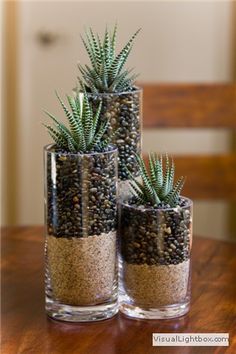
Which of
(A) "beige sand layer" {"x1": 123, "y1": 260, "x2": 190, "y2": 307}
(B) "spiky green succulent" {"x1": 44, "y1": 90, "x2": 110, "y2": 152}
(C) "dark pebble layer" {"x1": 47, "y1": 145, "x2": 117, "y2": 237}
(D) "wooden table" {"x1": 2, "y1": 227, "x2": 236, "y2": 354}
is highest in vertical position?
→ (B) "spiky green succulent" {"x1": 44, "y1": 90, "x2": 110, "y2": 152}

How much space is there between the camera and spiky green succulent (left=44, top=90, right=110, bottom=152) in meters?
1.26

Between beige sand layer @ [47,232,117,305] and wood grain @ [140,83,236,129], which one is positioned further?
wood grain @ [140,83,236,129]

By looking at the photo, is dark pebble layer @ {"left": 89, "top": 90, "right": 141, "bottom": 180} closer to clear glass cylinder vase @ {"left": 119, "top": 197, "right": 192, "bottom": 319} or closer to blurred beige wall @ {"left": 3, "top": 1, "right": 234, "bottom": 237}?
clear glass cylinder vase @ {"left": 119, "top": 197, "right": 192, "bottom": 319}

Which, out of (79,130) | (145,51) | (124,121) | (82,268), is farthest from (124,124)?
(145,51)

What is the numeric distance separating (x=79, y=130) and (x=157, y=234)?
0.59 feet

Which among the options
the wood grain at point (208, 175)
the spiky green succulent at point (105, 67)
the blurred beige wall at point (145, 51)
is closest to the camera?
the spiky green succulent at point (105, 67)

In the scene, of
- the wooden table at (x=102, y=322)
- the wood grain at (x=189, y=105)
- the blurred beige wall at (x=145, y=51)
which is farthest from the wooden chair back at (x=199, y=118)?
the blurred beige wall at (x=145, y=51)

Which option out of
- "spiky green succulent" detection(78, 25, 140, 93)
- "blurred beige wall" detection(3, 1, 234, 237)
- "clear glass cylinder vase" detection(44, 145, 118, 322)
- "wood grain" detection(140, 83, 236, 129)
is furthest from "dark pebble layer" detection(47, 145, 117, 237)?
"blurred beige wall" detection(3, 1, 234, 237)

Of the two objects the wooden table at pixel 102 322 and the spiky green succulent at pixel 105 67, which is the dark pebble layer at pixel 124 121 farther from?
the wooden table at pixel 102 322

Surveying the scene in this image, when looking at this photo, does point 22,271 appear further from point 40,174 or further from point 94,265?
point 40,174

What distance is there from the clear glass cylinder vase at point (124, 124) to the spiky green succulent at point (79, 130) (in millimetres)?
48

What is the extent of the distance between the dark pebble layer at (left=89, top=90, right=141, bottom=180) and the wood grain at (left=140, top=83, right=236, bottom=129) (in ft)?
2.90

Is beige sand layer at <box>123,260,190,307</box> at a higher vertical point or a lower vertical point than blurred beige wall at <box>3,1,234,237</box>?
lower

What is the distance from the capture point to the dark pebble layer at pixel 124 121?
1.34 m
